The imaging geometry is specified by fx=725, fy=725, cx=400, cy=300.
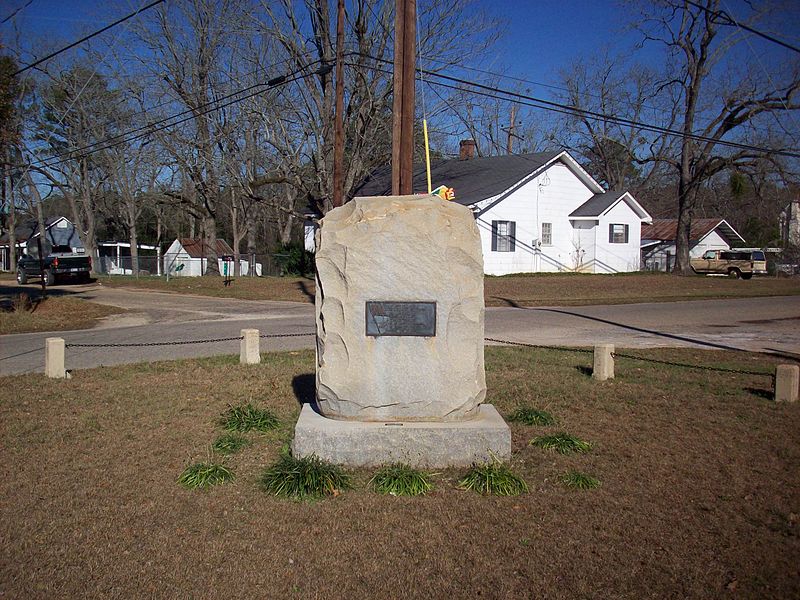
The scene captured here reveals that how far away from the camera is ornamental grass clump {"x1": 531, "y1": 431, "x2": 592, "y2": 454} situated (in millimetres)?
6711

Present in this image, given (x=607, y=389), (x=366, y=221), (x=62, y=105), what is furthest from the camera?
(x=62, y=105)

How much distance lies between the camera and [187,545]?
15.4 feet

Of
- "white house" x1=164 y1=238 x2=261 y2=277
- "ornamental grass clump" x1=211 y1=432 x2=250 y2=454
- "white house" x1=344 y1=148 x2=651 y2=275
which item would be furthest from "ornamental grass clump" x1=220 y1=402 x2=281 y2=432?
"white house" x1=164 y1=238 x2=261 y2=277

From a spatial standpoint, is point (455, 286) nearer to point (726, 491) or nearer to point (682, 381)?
point (726, 491)

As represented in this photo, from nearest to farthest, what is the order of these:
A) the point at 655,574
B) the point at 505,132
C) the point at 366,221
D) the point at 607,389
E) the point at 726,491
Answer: the point at 655,574 < the point at 726,491 < the point at 366,221 < the point at 607,389 < the point at 505,132

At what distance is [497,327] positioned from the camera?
56.8 feet

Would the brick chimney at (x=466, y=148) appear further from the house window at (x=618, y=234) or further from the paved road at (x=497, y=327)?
the paved road at (x=497, y=327)

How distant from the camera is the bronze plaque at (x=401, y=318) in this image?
6.19 m

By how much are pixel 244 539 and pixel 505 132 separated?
160 ft

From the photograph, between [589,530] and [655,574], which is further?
[589,530]

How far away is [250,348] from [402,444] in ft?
19.0

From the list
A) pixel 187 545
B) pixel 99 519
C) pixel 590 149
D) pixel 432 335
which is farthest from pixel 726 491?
pixel 590 149

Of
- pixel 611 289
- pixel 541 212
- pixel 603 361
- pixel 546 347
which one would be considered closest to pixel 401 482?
pixel 603 361

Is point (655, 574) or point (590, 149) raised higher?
point (590, 149)
